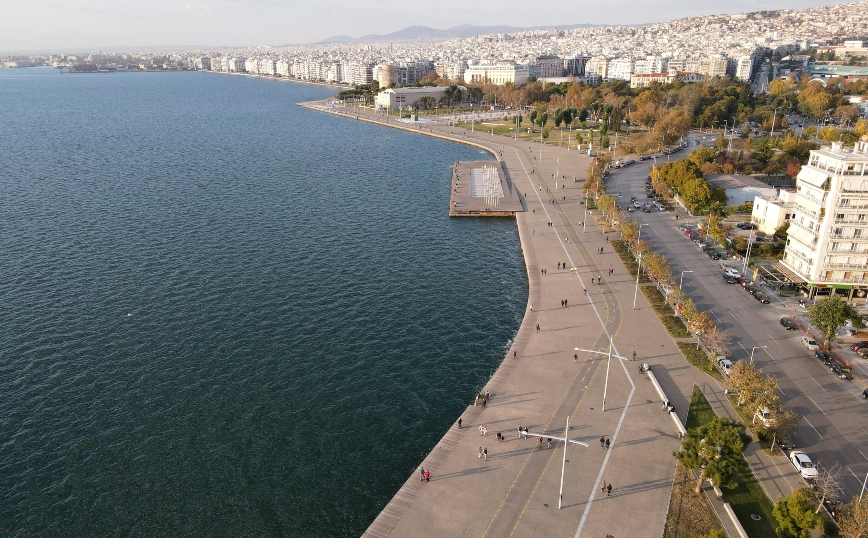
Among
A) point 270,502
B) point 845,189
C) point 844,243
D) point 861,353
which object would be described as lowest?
point 270,502

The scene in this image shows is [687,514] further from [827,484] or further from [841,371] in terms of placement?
[841,371]

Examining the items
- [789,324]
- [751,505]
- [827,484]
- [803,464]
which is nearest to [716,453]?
[751,505]

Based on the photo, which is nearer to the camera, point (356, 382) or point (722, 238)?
point (356, 382)

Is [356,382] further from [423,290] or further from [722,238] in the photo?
[722,238]

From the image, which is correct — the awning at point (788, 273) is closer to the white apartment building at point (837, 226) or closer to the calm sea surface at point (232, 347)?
the white apartment building at point (837, 226)

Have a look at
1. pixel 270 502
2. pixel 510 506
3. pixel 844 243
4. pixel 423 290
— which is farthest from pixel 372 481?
pixel 844 243
